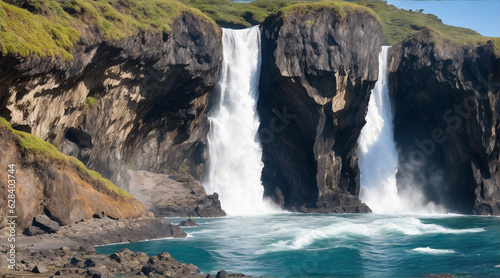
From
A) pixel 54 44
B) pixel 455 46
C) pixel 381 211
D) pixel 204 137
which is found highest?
pixel 455 46

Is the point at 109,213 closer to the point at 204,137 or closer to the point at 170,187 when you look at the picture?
the point at 170,187

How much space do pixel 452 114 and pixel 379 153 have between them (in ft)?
33.7

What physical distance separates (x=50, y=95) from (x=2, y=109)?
6.22 meters

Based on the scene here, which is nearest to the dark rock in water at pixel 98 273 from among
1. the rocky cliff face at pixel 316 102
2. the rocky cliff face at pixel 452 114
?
the rocky cliff face at pixel 316 102

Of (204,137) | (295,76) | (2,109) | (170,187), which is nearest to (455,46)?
(295,76)

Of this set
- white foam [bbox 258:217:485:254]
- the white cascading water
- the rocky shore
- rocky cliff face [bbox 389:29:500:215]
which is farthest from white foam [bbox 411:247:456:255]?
the white cascading water

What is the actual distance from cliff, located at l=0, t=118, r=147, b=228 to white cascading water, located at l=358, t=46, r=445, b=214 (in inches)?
1722

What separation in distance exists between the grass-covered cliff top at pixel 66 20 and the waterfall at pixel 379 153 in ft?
88.9

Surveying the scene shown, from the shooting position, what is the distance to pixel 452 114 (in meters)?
66.4

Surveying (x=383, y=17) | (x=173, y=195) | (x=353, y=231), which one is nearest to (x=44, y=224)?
(x=353, y=231)

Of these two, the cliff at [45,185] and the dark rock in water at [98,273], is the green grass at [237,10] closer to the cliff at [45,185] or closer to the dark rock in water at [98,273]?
the cliff at [45,185]

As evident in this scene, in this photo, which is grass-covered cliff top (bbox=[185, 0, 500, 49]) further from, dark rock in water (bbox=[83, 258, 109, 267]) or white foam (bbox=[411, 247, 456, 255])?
dark rock in water (bbox=[83, 258, 109, 267])

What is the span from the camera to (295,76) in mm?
60219

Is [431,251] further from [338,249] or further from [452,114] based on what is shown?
[452,114]
